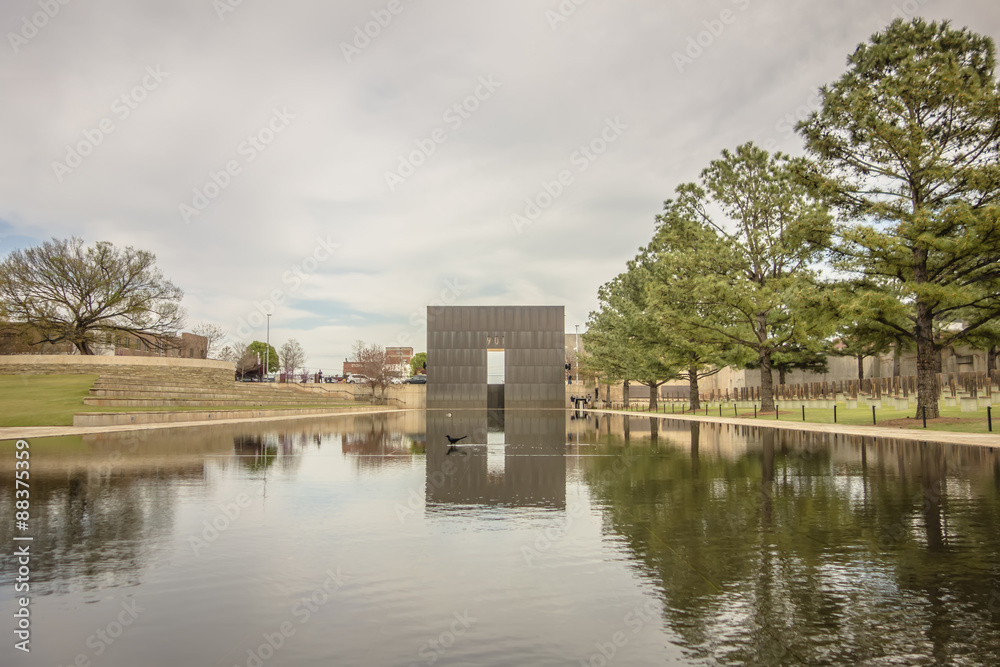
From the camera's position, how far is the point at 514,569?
21.5ft

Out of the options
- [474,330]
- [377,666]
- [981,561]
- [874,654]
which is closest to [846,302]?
[981,561]

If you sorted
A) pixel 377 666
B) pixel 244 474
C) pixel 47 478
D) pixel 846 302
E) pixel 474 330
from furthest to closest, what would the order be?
pixel 474 330 → pixel 846 302 → pixel 244 474 → pixel 47 478 → pixel 377 666

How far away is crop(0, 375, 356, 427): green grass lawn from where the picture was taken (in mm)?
33188

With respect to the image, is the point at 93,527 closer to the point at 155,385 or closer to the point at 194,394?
the point at 194,394

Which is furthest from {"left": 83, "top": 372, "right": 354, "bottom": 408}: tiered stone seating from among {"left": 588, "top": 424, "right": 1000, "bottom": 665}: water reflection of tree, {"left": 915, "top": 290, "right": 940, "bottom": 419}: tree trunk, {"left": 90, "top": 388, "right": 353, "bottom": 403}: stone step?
{"left": 915, "top": 290, "right": 940, "bottom": 419}: tree trunk

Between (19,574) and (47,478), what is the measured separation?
8.33m

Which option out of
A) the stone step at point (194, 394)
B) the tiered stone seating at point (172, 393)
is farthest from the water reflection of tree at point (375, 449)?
the stone step at point (194, 394)

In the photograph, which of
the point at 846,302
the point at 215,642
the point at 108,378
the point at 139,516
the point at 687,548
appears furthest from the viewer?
the point at 108,378

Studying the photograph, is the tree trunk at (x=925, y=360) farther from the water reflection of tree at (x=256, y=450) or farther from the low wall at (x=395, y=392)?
the low wall at (x=395, y=392)

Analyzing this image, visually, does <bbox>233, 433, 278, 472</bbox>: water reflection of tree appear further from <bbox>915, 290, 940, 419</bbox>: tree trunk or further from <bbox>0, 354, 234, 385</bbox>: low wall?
<bbox>0, 354, 234, 385</bbox>: low wall

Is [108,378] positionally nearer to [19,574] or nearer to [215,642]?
[19,574]

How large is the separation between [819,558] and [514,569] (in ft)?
10.4

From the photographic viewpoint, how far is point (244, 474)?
14445 millimetres

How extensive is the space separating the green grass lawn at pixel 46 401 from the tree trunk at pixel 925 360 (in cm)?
3680
